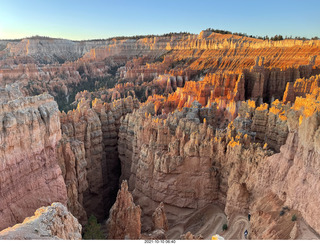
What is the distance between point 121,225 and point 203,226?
15.8 feet

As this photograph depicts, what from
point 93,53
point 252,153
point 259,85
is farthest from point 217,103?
point 93,53

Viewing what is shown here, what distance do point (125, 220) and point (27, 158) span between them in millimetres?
5498

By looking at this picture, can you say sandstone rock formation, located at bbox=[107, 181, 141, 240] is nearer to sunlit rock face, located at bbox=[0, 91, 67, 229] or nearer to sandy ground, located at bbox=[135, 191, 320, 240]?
sunlit rock face, located at bbox=[0, 91, 67, 229]

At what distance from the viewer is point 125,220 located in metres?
12.8

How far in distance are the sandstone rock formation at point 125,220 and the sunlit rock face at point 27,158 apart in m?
2.78

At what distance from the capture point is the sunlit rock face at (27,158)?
34.7 feet

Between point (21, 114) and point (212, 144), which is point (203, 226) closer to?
point (212, 144)

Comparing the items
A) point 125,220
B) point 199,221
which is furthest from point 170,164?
point 125,220

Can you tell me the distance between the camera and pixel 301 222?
9.21 meters

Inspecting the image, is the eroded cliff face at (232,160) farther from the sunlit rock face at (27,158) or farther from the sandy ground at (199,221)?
the sunlit rock face at (27,158)

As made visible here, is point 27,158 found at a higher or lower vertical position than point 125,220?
higher

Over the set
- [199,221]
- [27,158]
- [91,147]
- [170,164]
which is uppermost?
[27,158]

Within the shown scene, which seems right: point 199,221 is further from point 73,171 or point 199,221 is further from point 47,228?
point 47,228

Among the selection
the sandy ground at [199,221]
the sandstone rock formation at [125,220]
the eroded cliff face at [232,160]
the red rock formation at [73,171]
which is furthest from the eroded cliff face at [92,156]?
the sandy ground at [199,221]
